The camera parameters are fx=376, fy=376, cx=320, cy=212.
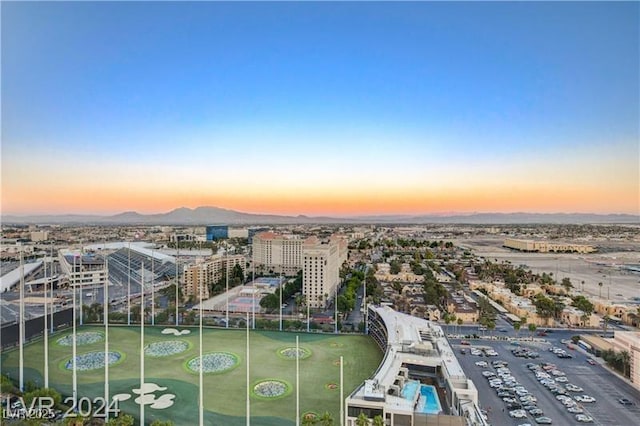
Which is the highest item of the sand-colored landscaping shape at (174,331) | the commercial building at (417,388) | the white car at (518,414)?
the commercial building at (417,388)

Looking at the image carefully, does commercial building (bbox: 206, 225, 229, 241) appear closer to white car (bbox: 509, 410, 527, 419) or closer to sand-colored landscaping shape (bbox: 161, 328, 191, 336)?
sand-colored landscaping shape (bbox: 161, 328, 191, 336)

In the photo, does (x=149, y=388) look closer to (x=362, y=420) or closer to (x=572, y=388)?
(x=362, y=420)

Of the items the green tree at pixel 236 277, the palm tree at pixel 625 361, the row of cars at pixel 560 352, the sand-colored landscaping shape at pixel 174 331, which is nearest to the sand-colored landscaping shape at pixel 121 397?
the sand-colored landscaping shape at pixel 174 331

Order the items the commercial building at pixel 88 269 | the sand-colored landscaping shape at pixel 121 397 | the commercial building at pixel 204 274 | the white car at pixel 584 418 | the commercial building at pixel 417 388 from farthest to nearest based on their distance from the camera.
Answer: the commercial building at pixel 88 269, the commercial building at pixel 204 274, the sand-colored landscaping shape at pixel 121 397, the white car at pixel 584 418, the commercial building at pixel 417 388

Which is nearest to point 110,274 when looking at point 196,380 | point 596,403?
point 196,380

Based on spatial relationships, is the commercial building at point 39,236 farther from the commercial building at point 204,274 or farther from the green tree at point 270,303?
the green tree at point 270,303

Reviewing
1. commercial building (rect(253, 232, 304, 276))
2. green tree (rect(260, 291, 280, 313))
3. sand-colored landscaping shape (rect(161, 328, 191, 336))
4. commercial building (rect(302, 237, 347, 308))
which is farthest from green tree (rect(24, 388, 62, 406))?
commercial building (rect(253, 232, 304, 276))

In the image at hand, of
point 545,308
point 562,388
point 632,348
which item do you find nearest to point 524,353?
point 562,388
